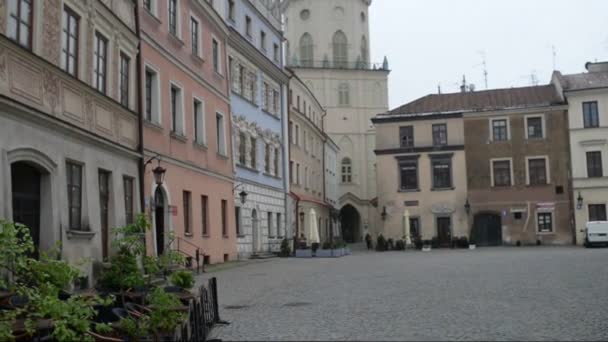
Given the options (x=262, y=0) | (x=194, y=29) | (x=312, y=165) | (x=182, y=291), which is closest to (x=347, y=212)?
(x=312, y=165)

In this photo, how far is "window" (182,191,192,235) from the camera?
26391 mm

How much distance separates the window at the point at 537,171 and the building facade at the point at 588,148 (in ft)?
6.16

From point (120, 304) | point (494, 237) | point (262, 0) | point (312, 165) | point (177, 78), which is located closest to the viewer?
point (120, 304)

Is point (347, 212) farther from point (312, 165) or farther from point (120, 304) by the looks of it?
point (120, 304)

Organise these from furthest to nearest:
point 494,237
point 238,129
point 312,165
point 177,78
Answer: point 312,165
point 494,237
point 238,129
point 177,78

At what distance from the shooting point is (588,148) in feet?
163

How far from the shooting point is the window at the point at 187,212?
86.6 feet

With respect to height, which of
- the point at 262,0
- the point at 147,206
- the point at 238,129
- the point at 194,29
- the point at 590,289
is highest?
the point at 262,0

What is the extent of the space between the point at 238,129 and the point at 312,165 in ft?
69.7

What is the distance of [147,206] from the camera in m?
22.1

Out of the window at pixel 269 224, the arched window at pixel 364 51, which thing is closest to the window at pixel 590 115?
the window at pixel 269 224

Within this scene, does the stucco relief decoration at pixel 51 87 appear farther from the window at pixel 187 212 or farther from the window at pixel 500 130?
the window at pixel 500 130

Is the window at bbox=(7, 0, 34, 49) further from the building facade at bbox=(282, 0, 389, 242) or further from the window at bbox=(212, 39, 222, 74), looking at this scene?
the building facade at bbox=(282, 0, 389, 242)

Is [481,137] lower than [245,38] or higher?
lower
